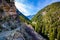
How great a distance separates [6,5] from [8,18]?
13.1ft

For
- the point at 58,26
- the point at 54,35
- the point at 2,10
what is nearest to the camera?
the point at 2,10

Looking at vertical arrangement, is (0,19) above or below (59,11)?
above

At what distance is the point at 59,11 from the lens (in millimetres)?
198625

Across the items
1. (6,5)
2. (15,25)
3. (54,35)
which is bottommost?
(54,35)

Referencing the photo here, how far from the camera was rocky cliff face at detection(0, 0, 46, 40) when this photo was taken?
31417mm

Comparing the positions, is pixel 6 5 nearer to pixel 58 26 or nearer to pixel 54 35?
pixel 54 35

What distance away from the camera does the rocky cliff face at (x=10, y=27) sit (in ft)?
103

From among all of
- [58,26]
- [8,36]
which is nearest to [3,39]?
[8,36]

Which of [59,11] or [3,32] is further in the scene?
[59,11]

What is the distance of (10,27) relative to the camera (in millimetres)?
36000

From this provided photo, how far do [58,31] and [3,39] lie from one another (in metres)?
108

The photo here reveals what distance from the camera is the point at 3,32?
107 feet

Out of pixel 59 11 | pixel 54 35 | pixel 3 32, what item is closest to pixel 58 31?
pixel 54 35

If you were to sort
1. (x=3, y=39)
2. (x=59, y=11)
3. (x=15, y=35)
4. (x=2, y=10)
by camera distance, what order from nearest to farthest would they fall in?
(x=3, y=39) → (x=15, y=35) → (x=2, y=10) → (x=59, y=11)
